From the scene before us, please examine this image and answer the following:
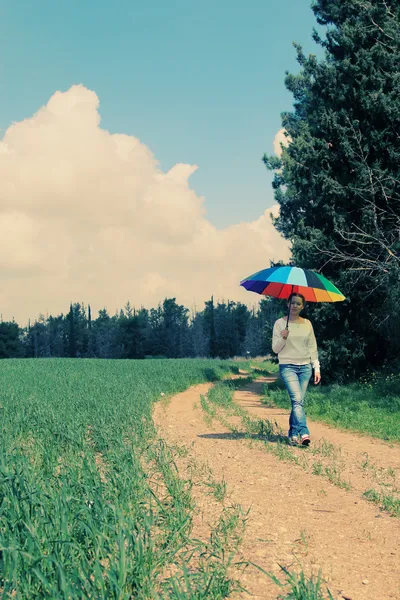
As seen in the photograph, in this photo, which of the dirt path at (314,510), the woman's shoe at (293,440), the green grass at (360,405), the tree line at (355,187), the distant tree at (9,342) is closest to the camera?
the dirt path at (314,510)

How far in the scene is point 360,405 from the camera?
13945 millimetres

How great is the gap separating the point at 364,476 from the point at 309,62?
17.6 meters

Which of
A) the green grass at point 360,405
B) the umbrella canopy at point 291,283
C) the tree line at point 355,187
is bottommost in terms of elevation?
the green grass at point 360,405

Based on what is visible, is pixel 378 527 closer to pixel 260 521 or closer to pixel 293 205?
pixel 260 521

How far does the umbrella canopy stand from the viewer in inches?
340

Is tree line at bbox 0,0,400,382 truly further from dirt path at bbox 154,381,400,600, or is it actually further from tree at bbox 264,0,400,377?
dirt path at bbox 154,381,400,600

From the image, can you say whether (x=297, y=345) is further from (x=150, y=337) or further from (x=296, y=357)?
(x=150, y=337)

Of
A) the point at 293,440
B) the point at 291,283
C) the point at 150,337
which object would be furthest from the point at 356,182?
the point at 150,337

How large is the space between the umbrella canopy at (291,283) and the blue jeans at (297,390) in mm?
1266

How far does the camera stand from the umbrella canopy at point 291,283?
863 centimetres

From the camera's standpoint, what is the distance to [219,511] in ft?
16.9

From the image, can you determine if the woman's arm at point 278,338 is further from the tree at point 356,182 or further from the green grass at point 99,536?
the tree at point 356,182

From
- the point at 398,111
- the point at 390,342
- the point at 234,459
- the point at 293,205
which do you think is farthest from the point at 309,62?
the point at 234,459

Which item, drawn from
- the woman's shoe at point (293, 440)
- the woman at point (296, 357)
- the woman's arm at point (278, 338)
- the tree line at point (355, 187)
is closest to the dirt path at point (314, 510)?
the woman's shoe at point (293, 440)
